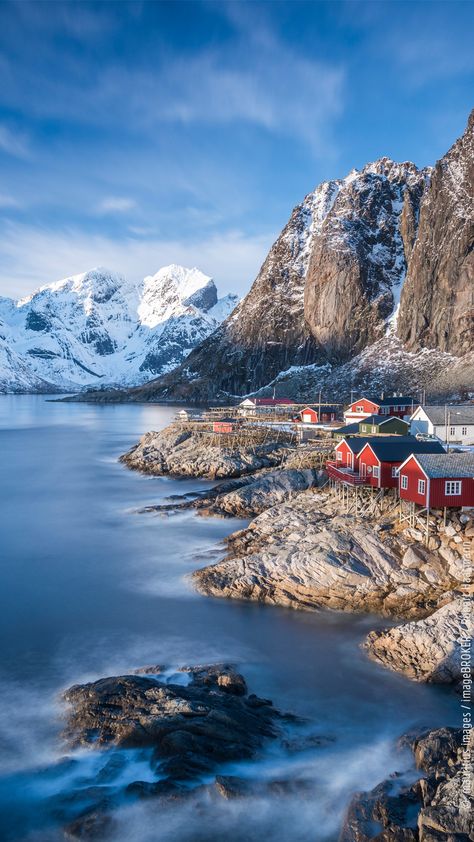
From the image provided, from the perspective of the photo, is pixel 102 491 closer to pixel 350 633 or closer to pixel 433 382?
pixel 350 633

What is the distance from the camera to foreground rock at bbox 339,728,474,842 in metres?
11.2

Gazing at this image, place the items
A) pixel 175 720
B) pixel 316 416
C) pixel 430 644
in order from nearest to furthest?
pixel 175 720 → pixel 430 644 → pixel 316 416

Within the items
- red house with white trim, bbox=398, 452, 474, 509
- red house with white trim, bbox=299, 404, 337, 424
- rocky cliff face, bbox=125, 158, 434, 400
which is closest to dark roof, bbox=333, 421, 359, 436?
red house with white trim, bbox=398, 452, 474, 509

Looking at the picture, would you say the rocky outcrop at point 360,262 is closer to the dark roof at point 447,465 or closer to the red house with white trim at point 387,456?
the red house with white trim at point 387,456

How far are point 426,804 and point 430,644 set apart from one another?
265 inches

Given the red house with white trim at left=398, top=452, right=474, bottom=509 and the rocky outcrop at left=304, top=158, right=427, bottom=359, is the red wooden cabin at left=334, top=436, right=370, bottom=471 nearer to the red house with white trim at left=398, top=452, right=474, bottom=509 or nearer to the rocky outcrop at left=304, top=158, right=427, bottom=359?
the red house with white trim at left=398, top=452, right=474, bottom=509

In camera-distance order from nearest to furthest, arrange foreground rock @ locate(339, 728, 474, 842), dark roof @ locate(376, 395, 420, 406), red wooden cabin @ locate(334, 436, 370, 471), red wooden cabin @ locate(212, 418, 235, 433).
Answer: foreground rock @ locate(339, 728, 474, 842)
red wooden cabin @ locate(334, 436, 370, 471)
red wooden cabin @ locate(212, 418, 235, 433)
dark roof @ locate(376, 395, 420, 406)

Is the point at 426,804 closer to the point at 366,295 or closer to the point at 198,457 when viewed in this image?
the point at 198,457

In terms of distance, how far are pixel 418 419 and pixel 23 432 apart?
81.0 metres

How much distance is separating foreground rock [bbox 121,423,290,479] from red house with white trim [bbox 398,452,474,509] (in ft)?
81.8

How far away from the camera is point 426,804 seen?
12.1 m

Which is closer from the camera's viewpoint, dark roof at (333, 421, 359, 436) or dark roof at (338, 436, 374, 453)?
dark roof at (338, 436, 374, 453)

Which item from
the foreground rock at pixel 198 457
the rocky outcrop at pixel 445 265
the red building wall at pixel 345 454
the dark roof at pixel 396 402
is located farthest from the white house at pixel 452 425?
the rocky outcrop at pixel 445 265

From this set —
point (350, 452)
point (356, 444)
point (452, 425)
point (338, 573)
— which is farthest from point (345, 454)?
point (452, 425)
